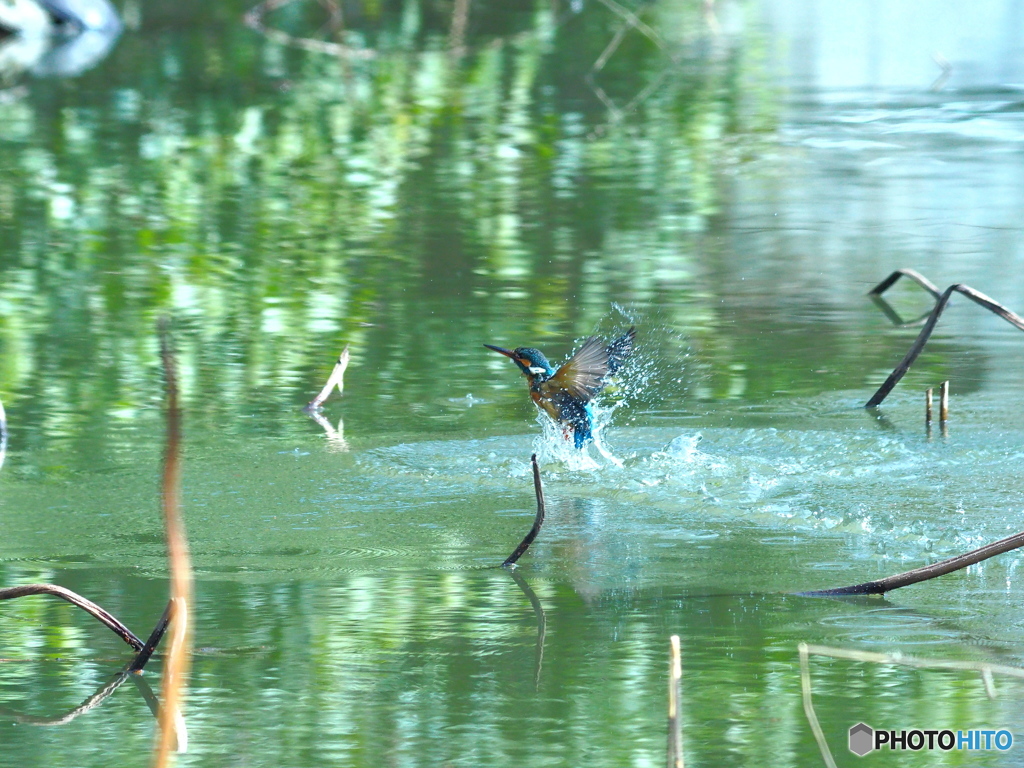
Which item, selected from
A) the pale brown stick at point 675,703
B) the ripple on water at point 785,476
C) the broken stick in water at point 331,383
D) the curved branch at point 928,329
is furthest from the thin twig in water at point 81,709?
the curved branch at point 928,329

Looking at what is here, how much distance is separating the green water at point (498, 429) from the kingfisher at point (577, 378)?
141 mm

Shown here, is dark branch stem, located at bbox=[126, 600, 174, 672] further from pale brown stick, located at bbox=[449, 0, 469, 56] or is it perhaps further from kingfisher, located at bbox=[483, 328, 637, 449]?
pale brown stick, located at bbox=[449, 0, 469, 56]

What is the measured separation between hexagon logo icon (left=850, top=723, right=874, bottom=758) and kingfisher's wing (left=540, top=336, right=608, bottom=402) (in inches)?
93.9

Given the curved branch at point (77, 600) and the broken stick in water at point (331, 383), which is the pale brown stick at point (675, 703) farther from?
the broken stick in water at point (331, 383)

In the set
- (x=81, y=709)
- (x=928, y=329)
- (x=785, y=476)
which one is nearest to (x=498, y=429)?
(x=785, y=476)

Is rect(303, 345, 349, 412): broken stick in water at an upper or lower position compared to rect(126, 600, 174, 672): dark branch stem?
lower

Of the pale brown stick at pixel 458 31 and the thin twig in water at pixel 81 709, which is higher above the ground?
the pale brown stick at pixel 458 31

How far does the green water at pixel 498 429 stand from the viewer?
3.65 meters

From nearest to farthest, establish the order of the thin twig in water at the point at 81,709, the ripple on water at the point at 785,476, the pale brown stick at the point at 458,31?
the thin twig in water at the point at 81,709 → the ripple on water at the point at 785,476 → the pale brown stick at the point at 458,31

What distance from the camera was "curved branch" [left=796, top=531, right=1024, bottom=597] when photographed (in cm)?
361

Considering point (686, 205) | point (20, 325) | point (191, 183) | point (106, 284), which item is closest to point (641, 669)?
point (20, 325)

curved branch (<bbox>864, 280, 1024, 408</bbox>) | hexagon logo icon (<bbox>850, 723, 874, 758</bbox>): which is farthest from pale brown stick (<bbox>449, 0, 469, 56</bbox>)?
hexagon logo icon (<bbox>850, 723, 874, 758</bbox>)

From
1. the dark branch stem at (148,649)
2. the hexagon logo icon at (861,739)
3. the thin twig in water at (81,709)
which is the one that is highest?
the dark branch stem at (148,649)

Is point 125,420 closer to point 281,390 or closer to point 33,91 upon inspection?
point 281,390
